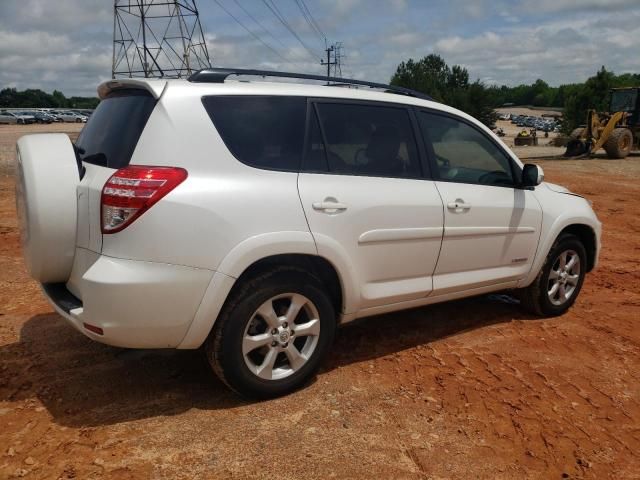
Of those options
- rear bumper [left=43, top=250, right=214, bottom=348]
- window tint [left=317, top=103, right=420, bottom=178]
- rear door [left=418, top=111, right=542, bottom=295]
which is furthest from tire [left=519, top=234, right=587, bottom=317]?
rear bumper [left=43, top=250, right=214, bottom=348]

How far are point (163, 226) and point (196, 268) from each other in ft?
0.90

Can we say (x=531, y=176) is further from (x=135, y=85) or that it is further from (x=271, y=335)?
(x=135, y=85)

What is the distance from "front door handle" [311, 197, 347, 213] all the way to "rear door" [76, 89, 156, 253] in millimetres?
1049

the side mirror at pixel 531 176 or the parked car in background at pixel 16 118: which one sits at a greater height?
the side mirror at pixel 531 176

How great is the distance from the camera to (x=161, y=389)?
3535 mm

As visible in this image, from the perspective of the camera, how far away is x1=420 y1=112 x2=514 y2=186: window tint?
4.15 meters

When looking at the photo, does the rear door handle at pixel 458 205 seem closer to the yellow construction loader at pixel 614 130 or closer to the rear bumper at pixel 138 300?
the rear bumper at pixel 138 300

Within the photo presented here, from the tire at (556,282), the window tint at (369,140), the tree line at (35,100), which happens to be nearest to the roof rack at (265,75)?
the window tint at (369,140)

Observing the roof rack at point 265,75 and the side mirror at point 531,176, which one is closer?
the roof rack at point 265,75

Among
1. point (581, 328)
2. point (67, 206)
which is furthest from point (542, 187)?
point (67, 206)

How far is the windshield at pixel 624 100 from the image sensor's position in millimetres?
22587

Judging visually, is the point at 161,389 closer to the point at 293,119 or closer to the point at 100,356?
the point at 100,356

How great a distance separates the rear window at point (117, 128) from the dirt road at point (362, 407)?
55.0 inches

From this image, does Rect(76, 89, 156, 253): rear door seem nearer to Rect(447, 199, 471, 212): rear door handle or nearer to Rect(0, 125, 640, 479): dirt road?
Rect(0, 125, 640, 479): dirt road
